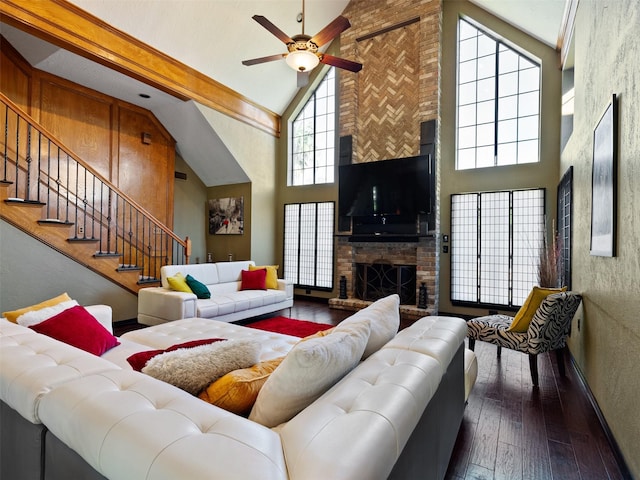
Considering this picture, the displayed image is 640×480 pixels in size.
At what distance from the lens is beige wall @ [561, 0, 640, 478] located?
1.71 meters

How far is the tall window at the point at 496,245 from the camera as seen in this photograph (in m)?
4.94

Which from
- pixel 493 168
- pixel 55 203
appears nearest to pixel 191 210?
pixel 55 203

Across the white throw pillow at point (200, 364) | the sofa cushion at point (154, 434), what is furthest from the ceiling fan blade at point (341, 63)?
the sofa cushion at point (154, 434)

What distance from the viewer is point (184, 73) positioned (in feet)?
18.8

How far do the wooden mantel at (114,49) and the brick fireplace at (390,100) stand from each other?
2.44 metres

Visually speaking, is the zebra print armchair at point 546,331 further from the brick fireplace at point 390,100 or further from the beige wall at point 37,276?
the beige wall at point 37,276

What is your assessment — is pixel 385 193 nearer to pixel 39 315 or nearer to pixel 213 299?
Result: pixel 213 299

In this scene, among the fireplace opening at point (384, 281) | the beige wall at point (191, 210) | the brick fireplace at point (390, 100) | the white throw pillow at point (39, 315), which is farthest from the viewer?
the beige wall at point (191, 210)

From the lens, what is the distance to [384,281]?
6035 mm

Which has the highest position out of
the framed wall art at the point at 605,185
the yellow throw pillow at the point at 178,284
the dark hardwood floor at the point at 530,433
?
the framed wall art at the point at 605,185

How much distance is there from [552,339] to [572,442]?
0.97 meters

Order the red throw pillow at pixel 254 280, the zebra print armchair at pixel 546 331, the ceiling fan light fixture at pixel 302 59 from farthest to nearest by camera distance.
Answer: the red throw pillow at pixel 254 280 → the ceiling fan light fixture at pixel 302 59 → the zebra print armchair at pixel 546 331

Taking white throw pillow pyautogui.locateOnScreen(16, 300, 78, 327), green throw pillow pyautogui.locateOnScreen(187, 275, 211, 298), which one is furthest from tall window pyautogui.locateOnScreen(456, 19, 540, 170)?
white throw pillow pyautogui.locateOnScreen(16, 300, 78, 327)

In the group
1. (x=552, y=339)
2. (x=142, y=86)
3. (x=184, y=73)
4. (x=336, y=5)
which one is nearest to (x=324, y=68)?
(x=336, y=5)
